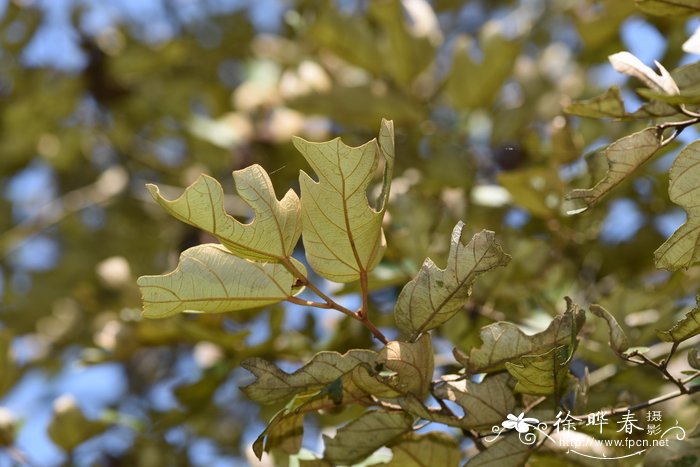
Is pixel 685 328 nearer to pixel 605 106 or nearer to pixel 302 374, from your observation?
pixel 605 106

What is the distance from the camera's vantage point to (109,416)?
4.26 feet

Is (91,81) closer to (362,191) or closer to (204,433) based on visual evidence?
(204,433)

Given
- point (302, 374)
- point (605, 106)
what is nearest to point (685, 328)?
point (605, 106)

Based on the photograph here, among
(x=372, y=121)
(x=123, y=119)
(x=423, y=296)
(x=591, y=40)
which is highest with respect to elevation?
(x=423, y=296)

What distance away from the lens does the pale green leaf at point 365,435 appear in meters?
0.76

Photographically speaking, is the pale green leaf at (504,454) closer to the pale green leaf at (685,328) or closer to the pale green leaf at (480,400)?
the pale green leaf at (480,400)

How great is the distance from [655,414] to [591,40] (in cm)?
75

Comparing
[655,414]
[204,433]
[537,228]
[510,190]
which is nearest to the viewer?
[655,414]

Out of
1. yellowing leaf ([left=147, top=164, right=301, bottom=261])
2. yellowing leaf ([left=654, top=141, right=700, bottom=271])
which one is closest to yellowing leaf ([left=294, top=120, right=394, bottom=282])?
yellowing leaf ([left=147, top=164, right=301, bottom=261])

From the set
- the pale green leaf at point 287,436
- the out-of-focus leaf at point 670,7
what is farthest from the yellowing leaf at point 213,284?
the out-of-focus leaf at point 670,7

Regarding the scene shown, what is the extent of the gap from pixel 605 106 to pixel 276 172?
26.8 inches

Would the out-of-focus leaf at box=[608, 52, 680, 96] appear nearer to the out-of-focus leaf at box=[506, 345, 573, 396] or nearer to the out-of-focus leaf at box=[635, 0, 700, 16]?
the out-of-focus leaf at box=[635, 0, 700, 16]

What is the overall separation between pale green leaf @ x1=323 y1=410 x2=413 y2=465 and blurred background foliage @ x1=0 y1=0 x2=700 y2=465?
22 cm

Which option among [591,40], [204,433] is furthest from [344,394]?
[204,433]
